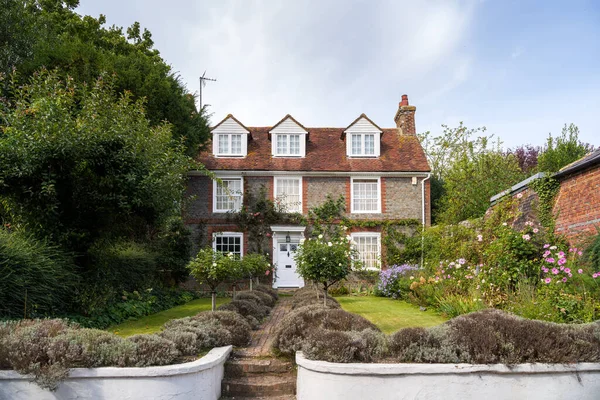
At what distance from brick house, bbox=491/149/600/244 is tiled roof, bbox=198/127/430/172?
30.1 feet

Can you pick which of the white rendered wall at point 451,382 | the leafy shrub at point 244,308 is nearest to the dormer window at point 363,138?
the leafy shrub at point 244,308

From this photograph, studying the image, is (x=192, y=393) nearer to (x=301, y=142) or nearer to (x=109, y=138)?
(x=109, y=138)

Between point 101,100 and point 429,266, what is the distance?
10.5 m

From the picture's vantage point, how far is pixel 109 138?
9.61m

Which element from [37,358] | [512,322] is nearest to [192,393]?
[37,358]

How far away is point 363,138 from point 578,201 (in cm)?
1172

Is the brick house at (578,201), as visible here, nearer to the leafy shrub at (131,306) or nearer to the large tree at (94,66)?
the leafy shrub at (131,306)

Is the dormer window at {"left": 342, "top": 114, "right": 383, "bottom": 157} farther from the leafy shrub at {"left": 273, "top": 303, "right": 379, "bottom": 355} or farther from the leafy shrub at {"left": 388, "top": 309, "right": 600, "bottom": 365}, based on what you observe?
the leafy shrub at {"left": 388, "top": 309, "right": 600, "bottom": 365}

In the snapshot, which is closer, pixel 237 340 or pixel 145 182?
pixel 237 340

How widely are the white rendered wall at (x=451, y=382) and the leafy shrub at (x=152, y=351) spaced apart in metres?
1.71

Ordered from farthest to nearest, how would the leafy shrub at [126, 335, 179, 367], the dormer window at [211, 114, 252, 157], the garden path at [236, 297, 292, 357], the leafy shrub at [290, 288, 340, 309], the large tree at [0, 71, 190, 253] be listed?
1. the dormer window at [211, 114, 252, 157]
2. the leafy shrub at [290, 288, 340, 309]
3. the large tree at [0, 71, 190, 253]
4. the garden path at [236, 297, 292, 357]
5. the leafy shrub at [126, 335, 179, 367]

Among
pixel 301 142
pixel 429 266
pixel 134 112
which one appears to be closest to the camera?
pixel 134 112

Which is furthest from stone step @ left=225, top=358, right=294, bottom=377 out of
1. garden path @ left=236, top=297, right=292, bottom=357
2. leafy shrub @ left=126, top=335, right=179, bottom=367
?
leafy shrub @ left=126, top=335, right=179, bottom=367

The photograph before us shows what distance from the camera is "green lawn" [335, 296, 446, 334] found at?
9.12 meters
